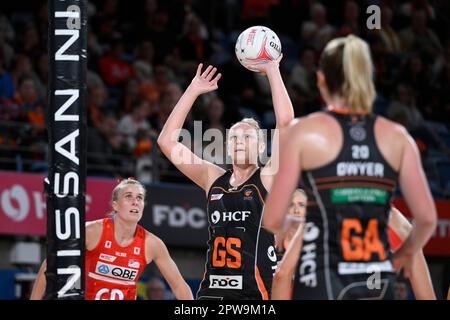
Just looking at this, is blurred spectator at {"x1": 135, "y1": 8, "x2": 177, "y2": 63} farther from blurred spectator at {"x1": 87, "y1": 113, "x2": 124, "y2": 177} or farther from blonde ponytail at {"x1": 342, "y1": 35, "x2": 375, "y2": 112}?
blonde ponytail at {"x1": 342, "y1": 35, "x2": 375, "y2": 112}

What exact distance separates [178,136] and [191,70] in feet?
27.8

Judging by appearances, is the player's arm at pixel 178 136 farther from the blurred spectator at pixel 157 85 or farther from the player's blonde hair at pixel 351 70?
the blurred spectator at pixel 157 85

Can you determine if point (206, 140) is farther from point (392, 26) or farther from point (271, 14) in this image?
point (392, 26)

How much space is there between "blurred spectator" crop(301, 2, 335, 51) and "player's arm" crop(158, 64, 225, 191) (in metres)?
10.1

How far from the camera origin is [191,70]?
15469 millimetres

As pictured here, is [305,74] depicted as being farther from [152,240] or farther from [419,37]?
[152,240]

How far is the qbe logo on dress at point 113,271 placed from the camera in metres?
7.66

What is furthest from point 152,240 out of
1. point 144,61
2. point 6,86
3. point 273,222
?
point 144,61

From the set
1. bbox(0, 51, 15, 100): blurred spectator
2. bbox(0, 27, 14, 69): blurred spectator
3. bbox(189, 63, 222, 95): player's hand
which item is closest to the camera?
bbox(189, 63, 222, 95): player's hand

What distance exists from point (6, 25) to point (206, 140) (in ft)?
11.6

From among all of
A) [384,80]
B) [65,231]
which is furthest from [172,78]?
[65,231]

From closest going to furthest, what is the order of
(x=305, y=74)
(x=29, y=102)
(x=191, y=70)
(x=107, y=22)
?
(x=29, y=102), (x=107, y=22), (x=191, y=70), (x=305, y=74)

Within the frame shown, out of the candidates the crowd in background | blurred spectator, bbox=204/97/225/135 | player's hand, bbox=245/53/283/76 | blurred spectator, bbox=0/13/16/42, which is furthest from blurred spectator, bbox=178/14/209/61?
player's hand, bbox=245/53/283/76

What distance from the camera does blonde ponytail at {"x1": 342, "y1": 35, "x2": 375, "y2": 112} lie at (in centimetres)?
458
